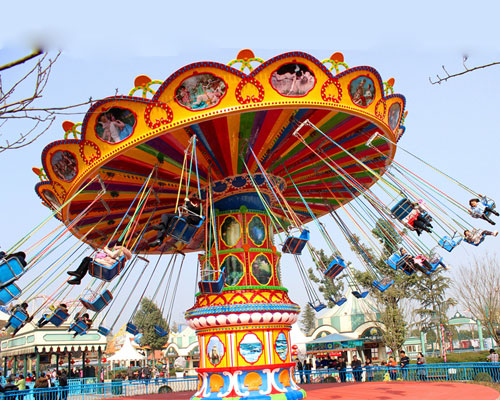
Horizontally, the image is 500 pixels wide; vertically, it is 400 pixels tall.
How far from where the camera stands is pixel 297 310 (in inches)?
474

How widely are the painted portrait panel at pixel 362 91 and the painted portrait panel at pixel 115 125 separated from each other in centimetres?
458

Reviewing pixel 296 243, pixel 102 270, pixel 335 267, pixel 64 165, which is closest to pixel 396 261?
pixel 335 267

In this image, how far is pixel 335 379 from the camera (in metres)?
18.8

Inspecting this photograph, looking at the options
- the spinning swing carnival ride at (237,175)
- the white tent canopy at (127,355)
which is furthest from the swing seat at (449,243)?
the white tent canopy at (127,355)

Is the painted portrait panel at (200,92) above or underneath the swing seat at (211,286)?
above

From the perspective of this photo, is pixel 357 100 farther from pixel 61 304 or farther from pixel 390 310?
pixel 390 310

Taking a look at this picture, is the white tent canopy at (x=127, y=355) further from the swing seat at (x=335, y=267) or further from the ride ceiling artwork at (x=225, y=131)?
the swing seat at (x=335, y=267)

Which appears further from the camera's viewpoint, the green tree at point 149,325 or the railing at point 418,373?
the green tree at point 149,325

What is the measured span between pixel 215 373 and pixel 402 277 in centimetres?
2045

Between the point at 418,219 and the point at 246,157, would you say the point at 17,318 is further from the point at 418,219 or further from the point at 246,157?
the point at 418,219

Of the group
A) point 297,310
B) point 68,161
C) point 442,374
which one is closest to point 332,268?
point 297,310

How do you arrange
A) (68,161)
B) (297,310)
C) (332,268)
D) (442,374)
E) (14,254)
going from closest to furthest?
(14,254) < (332,268) < (68,161) < (297,310) < (442,374)

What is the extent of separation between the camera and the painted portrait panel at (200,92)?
9.52 meters

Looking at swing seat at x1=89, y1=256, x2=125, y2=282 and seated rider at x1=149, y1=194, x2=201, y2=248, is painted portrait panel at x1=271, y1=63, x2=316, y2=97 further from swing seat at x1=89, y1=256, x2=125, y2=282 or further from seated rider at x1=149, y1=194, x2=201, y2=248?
swing seat at x1=89, y1=256, x2=125, y2=282
